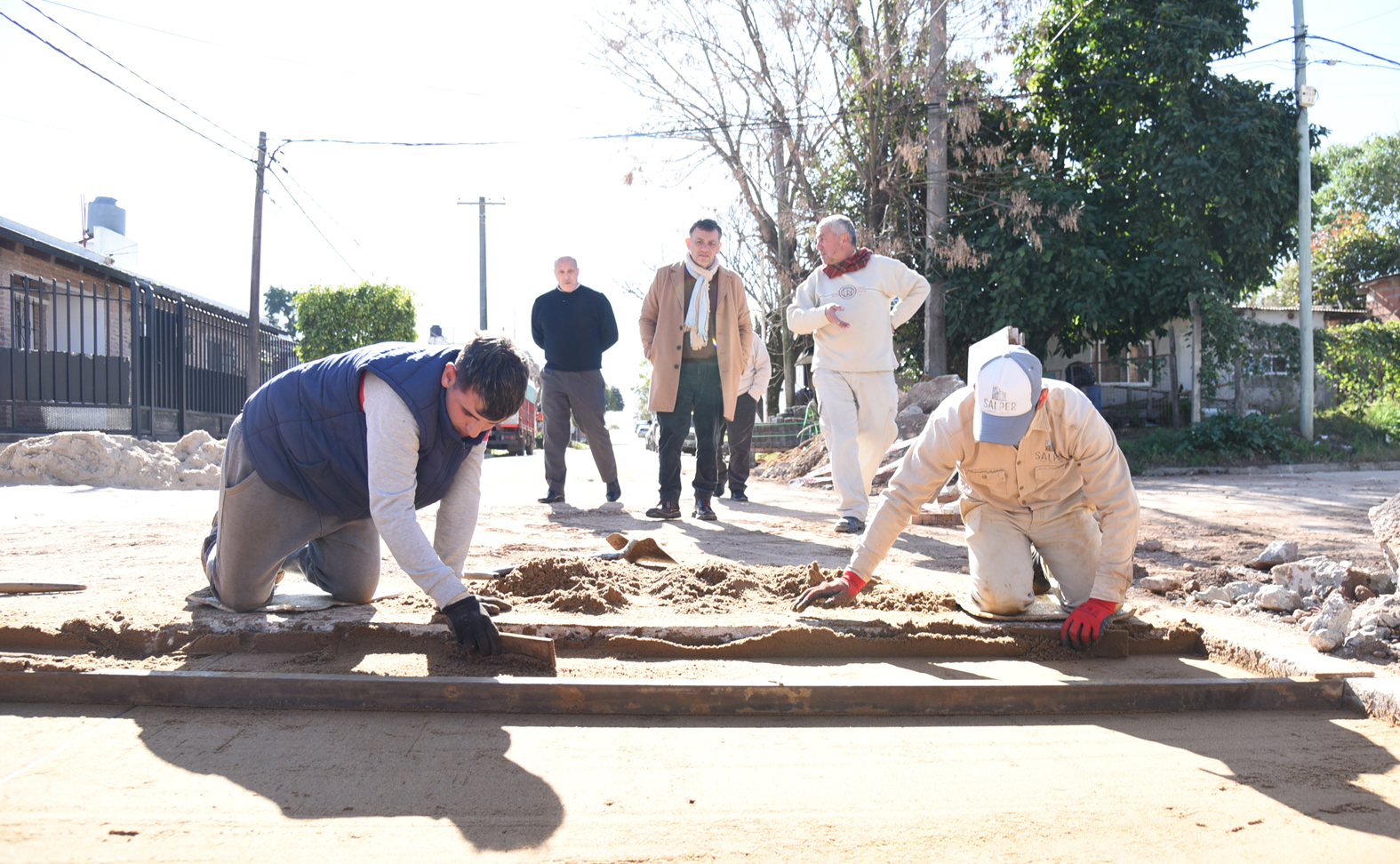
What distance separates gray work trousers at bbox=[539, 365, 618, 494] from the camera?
6285 mm

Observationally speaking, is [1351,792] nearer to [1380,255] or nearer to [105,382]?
[105,382]

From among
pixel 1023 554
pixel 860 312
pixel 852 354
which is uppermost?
pixel 860 312

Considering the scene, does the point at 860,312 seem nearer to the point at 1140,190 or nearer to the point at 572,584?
the point at 572,584

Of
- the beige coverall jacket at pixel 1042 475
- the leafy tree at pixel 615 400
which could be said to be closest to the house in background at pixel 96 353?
the beige coverall jacket at pixel 1042 475

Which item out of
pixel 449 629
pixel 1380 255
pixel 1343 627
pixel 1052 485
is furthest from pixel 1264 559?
pixel 1380 255

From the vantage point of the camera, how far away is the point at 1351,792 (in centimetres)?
192

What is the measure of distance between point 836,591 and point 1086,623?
0.80 metres

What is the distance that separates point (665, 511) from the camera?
19.2ft

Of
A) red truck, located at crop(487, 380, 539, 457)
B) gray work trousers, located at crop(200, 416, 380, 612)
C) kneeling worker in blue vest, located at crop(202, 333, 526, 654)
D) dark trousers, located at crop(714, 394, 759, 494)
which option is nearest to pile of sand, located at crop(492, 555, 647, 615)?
kneeling worker in blue vest, located at crop(202, 333, 526, 654)

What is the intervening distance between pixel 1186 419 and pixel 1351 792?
1474cm

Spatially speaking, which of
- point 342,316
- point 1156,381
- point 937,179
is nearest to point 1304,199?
point 1156,381

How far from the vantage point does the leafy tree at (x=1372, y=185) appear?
29.4 metres

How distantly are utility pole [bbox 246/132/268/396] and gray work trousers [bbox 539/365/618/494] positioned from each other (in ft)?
41.3

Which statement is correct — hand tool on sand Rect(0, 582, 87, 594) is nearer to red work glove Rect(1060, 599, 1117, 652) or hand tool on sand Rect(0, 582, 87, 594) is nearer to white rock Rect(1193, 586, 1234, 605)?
red work glove Rect(1060, 599, 1117, 652)
